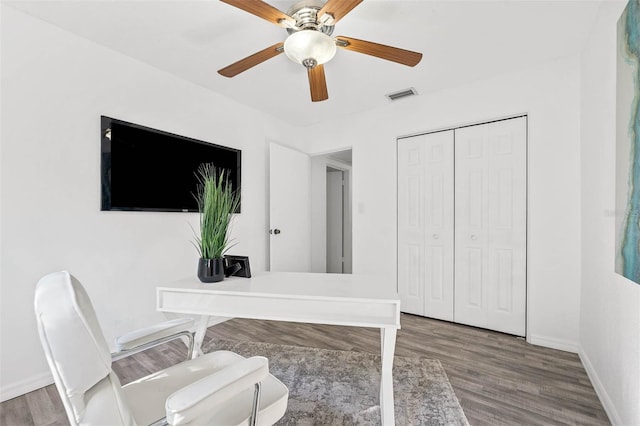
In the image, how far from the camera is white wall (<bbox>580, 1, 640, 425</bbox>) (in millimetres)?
1438

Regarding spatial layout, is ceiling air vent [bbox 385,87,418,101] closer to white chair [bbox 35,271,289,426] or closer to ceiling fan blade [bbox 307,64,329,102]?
ceiling fan blade [bbox 307,64,329,102]

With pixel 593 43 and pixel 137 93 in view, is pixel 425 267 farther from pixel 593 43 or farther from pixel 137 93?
pixel 137 93

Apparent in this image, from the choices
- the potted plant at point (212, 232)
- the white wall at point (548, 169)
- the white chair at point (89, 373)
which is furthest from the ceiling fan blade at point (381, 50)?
the white chair at point (89, 373)

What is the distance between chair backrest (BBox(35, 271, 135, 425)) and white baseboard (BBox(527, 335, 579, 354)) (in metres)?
3.05

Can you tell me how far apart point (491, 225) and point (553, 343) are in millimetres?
1108

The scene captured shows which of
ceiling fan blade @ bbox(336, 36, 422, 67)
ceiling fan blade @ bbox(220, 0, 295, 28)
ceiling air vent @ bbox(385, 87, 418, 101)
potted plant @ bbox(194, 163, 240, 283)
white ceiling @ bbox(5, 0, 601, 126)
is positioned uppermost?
white ceiling @ bbox(5, 0, 601, 126)

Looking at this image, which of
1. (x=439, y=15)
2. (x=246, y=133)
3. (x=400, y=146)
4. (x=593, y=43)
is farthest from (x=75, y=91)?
(x=593, y=43)

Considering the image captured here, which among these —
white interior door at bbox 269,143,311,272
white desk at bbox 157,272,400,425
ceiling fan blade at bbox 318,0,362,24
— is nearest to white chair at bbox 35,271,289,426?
white desk at bbox 157,272,400,425

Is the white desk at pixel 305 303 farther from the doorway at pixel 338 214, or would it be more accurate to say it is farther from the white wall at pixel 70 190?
the doorway at pixel 338 214

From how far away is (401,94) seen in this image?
332 centimetres

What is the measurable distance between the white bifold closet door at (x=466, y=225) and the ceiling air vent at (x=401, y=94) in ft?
1.58

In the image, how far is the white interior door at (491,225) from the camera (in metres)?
2.82

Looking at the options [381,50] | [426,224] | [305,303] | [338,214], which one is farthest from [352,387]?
[338,214]

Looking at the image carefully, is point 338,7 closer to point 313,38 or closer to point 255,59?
point 313,38
